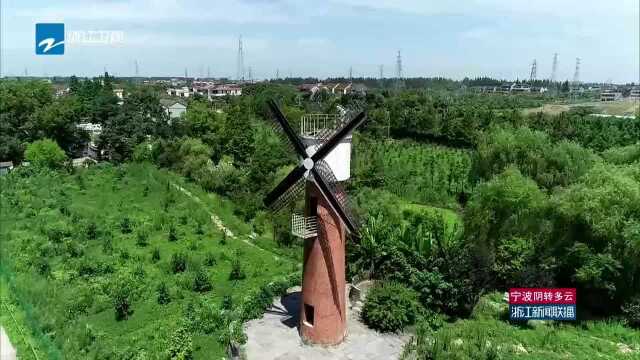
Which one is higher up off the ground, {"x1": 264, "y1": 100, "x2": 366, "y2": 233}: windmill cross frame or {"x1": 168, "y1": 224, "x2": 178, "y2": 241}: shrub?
{"x1": 264, "y1": 100, "x2": 366, "y2": 233}: windmill cross frame

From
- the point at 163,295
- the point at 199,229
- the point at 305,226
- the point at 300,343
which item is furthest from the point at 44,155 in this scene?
the point at 305,226

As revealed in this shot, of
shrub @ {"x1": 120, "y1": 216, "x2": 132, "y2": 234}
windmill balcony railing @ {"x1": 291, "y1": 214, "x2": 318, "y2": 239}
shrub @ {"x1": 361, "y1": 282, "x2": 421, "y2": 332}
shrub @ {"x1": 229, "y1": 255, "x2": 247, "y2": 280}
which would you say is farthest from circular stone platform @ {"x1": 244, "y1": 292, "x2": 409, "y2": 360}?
shrub @ {"x1": 120, "y1": 216, "x2": 132, "y2": 234}

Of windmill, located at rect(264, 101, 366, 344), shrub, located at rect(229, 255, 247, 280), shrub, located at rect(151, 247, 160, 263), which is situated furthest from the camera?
shrub, located at rect(151, 247, 160, 263)

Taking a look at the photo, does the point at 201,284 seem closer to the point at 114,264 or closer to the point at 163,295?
the point at 163,295

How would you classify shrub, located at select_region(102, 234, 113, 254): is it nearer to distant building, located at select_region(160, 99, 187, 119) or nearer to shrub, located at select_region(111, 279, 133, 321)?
shrub, located at select_region(111, 279, 133, 321)

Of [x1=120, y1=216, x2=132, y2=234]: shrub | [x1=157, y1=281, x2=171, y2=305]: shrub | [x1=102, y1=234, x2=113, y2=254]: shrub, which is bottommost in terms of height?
[x1=157, y1=281, x2=171, y2=305]: shrub

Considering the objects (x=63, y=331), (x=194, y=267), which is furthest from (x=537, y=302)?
(x=63, y=331)
